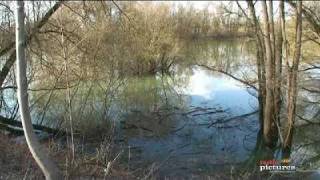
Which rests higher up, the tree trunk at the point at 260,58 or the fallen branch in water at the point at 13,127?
the tree trunk at the point at 260,58

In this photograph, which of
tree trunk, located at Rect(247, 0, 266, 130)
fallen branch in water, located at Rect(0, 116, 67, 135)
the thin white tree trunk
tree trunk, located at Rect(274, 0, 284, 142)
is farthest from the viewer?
tree trunk, located at Rect(247, 0, 266, 130)

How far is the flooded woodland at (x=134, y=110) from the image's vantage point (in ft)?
28.2

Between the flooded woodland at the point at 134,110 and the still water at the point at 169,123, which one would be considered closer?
the flooded woodland at the point at 134,110

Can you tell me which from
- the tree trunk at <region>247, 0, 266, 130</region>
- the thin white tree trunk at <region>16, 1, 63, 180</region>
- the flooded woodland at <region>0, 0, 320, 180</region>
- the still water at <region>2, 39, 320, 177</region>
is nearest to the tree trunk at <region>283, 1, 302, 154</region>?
the flooded woodland at <region>0, 0, 320, 180</region>

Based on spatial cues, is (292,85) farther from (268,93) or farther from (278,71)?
(268,93)

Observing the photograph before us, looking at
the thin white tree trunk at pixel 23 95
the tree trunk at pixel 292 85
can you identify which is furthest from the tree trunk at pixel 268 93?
the thin white tree trunk at pixel 23 95

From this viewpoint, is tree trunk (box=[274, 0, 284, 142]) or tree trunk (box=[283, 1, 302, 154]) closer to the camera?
tree trunk (box=[283, 1, 302, 154])

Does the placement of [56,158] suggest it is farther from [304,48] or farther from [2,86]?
[304,48]

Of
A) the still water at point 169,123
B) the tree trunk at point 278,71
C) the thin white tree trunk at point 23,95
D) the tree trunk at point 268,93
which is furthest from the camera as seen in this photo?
the tree trunk at point 268,93

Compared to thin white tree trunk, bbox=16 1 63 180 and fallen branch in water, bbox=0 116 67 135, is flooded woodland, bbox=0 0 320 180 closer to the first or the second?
fallen branch in water, bbox=0 116 67 135

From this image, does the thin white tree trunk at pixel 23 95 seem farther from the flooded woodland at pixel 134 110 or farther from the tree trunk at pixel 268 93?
the tree trunk at pixel 268 93

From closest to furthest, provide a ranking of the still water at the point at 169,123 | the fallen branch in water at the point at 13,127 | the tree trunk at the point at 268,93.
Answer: the still water at the point at 169,123, the tree trunk at the point at 268,93, the fallen branch in water at the point at 13,127

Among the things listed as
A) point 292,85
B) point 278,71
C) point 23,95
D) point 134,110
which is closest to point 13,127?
point 134,110

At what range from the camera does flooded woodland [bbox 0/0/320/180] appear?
28.2 ft
